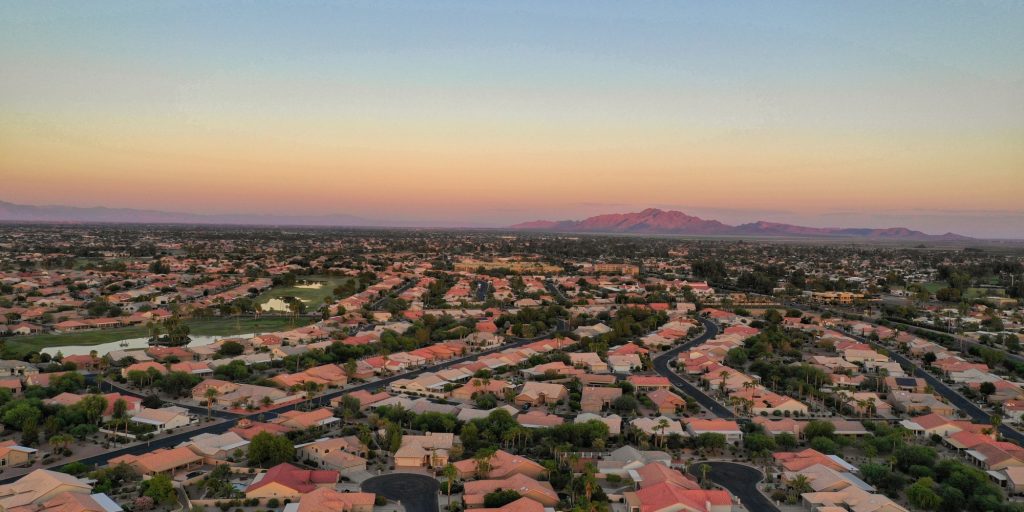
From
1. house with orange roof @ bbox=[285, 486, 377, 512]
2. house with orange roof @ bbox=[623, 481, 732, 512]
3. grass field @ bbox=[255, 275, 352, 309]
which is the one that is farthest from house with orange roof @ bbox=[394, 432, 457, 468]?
grass field @ bbox=[255, 275, 352, 309]

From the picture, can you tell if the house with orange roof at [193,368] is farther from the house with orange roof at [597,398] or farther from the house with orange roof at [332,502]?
the house with orange roof at [597,398]

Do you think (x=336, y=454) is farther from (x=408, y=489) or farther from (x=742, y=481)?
(x=742, y=481)

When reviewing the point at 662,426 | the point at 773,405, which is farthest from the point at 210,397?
the point at 773,405

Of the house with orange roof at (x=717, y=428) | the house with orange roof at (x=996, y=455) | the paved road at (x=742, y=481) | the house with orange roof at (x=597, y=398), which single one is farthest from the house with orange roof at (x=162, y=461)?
the house with orange roof at (x=996, y=455)

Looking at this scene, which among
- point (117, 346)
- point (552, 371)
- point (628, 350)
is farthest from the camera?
point (117, 346)

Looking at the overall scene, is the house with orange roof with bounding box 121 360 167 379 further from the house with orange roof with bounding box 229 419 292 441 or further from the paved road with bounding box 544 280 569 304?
the paved road with bounding box 544 280 569 304
